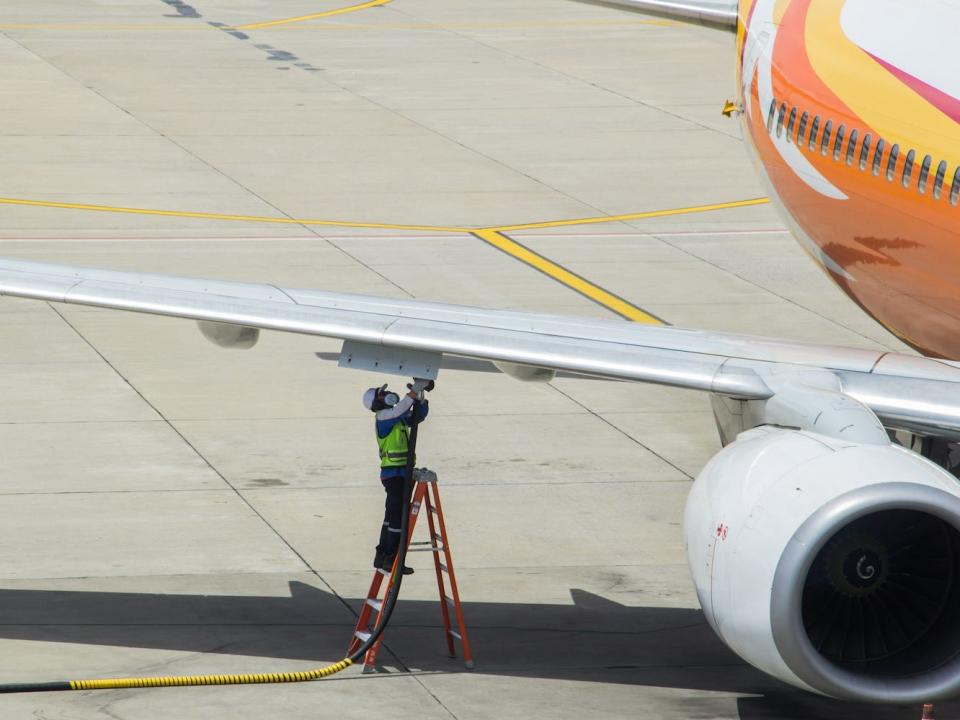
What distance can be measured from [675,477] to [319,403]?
3.88 m

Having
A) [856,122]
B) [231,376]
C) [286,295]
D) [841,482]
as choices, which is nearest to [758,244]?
[231,376]

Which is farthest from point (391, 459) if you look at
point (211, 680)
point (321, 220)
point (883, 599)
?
point (321, 220)

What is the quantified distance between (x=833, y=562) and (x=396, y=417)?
10.6 feet

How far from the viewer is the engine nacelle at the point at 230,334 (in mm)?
12516

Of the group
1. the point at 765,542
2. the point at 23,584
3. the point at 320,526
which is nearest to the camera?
the point at 765,542

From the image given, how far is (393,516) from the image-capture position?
12.4 meters

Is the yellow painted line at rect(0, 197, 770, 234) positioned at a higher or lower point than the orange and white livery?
lower

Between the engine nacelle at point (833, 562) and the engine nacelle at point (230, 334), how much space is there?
3513mm

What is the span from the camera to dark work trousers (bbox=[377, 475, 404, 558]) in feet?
40.5

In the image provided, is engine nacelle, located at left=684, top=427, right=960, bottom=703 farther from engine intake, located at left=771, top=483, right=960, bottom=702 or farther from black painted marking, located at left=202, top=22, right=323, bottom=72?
black painted marking, located at left=202, top=22, right=323, bottom=72

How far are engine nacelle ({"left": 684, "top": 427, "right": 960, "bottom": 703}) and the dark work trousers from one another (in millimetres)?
2333

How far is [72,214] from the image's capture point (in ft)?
87.1

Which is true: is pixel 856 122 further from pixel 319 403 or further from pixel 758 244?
pixel 758 244

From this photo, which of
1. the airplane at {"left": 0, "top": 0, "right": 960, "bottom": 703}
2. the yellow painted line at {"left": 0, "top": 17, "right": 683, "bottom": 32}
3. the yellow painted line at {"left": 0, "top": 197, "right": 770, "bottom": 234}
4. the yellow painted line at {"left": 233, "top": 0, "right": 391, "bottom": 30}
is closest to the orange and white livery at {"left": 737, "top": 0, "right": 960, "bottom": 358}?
the airplane at {"left": 0, "top": 0, "right": 960, "bottom": 703}
